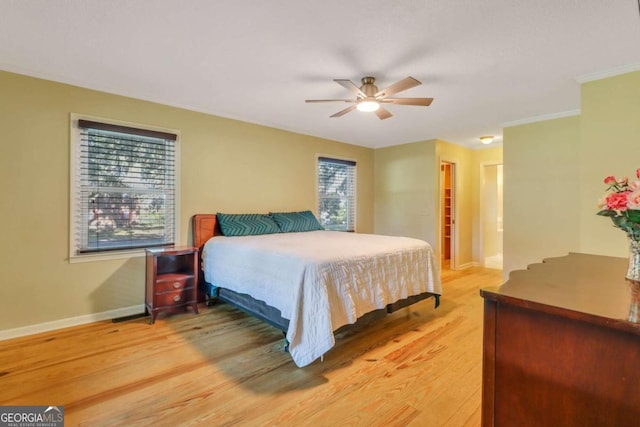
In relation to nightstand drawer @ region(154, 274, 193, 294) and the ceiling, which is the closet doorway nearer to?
the ceiling

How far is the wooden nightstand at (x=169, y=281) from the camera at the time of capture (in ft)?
9.71

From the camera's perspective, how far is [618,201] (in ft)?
3.90

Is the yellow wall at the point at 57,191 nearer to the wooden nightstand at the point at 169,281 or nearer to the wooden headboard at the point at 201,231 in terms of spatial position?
the wooden headboard at the point at 201,231

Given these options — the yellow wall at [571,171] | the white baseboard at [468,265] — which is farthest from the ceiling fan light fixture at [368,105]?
the white baseboard at [468,265]

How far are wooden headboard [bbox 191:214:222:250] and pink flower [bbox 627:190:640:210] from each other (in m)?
3.60

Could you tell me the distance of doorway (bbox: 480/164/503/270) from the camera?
568cm

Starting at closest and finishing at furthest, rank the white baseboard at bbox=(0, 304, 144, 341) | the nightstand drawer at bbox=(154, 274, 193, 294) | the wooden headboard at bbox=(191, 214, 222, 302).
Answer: the white baseboard at bbox=(0, 304, 144, 341), the nightstand drawer at bbox=(154, 274, 193, 294), the wooden headboard at bbox=(191, 214, 222, 302)

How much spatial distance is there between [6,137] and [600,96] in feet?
17.3

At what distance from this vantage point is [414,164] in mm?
5316

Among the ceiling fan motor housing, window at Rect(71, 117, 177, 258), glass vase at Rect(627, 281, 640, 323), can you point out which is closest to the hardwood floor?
window at Rect(71, 117, 177, 258)

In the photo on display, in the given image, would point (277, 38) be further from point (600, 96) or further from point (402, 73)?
point (600, 96)

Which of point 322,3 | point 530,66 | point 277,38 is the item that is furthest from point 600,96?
point 277,38

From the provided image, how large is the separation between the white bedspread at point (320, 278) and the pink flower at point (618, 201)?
153cm

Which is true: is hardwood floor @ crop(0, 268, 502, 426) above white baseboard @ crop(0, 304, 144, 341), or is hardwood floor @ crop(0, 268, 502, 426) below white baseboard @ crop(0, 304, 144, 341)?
below
